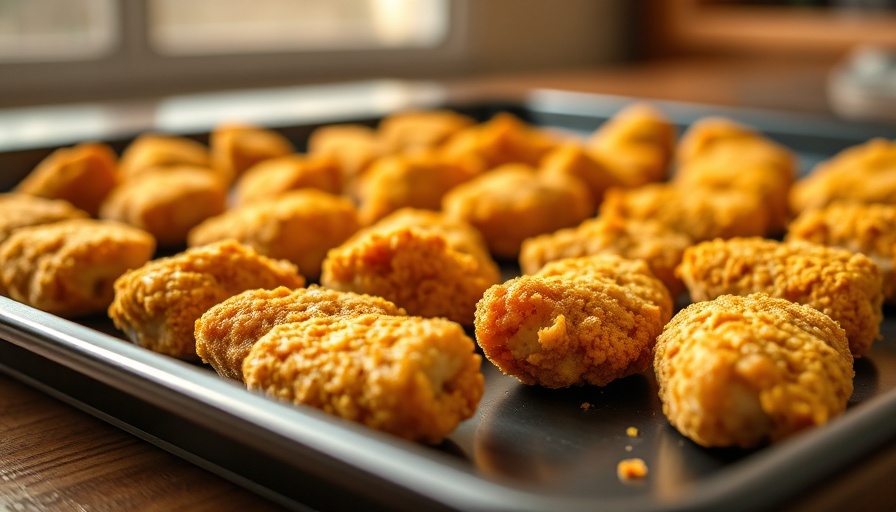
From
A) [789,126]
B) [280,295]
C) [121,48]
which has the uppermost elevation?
[280,295]

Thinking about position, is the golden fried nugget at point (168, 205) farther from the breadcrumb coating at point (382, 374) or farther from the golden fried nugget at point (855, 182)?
the golden fried nugget at point (855, 182)

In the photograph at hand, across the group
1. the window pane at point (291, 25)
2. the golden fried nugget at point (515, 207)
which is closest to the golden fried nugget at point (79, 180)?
the golden fried nugget at point (515, 207)

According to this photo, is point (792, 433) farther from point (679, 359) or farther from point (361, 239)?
point (361, 239)

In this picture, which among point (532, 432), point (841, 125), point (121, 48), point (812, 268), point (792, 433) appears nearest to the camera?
point (792, 433)

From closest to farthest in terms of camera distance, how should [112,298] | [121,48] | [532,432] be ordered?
[532,432] → [112,298] → [121,48]

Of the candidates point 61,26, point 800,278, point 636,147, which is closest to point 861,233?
point 800,278

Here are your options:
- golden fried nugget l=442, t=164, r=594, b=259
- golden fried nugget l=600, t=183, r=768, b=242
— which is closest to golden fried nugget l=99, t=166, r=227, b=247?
golden fried nugget l=442, t=164, r=594, b=259

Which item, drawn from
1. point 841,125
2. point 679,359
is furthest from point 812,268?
point 841,125

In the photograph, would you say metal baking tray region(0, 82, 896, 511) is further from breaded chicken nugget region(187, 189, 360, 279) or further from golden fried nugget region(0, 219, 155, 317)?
breaded chicken nugget region(187, 189, 360, 279)
